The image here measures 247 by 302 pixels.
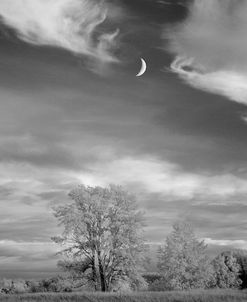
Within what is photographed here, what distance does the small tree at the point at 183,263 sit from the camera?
184 feet

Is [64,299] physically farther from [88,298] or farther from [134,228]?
[134,228]

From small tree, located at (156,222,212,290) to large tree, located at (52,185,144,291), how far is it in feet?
19.1

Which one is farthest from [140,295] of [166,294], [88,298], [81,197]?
[81,197]

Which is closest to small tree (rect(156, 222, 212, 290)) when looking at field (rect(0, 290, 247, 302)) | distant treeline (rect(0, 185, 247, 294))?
distant treeline (rect(0, 185, 247, 294))

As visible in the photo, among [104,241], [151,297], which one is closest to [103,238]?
[104,241]

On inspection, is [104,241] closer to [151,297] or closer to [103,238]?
[103,238]

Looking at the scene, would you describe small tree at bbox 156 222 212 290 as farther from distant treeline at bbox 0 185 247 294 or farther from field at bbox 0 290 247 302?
field at bbox 0 290 247 302

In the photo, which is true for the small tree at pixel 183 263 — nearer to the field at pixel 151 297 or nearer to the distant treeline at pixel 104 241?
the distant treeline at pixel 104 241

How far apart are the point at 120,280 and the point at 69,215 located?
29.3 feet

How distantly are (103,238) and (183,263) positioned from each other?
1024 cm

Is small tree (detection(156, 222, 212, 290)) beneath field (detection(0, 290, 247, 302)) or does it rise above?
above

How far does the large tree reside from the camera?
52688 millimetres

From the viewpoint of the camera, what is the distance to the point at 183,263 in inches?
2213

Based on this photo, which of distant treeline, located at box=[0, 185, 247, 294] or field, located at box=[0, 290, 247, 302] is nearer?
field, located at box=[0, 290, 247, 302]
